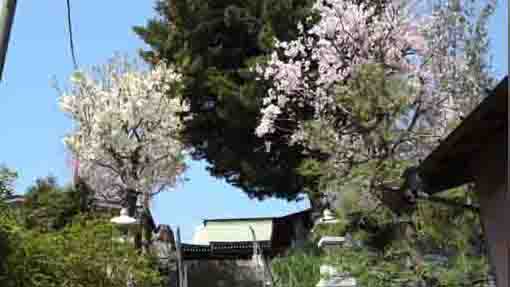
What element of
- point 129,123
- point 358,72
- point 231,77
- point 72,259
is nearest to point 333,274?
point 358,72

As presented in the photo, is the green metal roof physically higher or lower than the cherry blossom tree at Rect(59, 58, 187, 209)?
lower

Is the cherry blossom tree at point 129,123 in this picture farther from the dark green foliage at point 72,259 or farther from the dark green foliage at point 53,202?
the dark green foliage at point 72,259

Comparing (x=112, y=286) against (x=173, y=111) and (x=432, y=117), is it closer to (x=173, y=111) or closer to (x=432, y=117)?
(x=432, y=117)

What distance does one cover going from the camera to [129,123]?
1414 centimetres

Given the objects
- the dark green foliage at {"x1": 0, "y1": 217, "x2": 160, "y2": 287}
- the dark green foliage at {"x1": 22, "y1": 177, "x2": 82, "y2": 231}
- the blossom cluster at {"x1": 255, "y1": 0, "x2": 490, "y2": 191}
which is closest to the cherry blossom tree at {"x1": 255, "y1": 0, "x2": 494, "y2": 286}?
the blossom cluster at {"x1": 255, "y1": 0, "x2": 490, "y2": 191}

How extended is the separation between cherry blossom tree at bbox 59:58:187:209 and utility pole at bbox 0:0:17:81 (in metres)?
10.0

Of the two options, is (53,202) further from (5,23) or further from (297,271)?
(5,23)

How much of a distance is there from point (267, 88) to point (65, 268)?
6.51 meters

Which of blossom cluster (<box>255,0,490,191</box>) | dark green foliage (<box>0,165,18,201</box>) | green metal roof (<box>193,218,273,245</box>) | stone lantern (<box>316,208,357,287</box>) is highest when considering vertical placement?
blossom cluster (<box>255,0,490,191</box>)

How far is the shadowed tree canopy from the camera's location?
44.5ft

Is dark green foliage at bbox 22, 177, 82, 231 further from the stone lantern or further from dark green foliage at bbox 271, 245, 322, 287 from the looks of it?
the stone lantern

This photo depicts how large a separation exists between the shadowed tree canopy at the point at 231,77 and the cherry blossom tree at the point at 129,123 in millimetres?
596

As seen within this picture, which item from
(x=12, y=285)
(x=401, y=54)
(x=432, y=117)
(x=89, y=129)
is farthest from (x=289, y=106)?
(x=12, y=285)

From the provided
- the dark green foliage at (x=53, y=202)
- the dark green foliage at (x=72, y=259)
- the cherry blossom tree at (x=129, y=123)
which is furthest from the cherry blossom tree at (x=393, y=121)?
the dark green foliage at (x=53, y=202)
